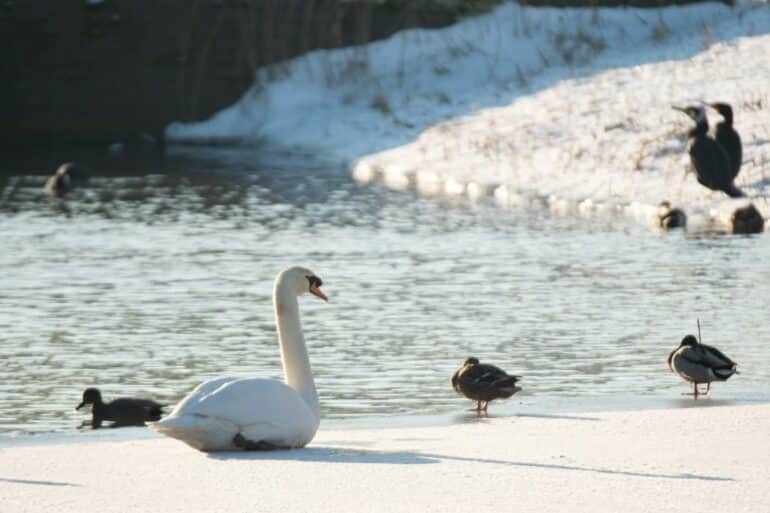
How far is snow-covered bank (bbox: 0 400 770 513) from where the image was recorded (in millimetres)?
8758

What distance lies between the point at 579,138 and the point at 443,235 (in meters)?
7.31

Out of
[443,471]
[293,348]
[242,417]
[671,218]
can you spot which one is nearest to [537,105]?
[671,218]

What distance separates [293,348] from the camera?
1111 centimetres

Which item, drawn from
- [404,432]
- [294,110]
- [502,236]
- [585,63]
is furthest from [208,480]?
[294,110]

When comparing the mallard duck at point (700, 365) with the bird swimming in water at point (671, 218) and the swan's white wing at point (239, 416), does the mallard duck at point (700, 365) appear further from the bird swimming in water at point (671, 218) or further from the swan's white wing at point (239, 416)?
the bird swimming in water at point (671, 218)

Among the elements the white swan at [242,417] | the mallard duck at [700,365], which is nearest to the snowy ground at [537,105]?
the mallard duck at [700,365]

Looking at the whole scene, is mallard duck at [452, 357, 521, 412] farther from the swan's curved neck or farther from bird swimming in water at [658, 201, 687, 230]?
bird swimming in water at [658, 201, 687, 230]

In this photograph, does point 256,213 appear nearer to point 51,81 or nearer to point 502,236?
point 502,236

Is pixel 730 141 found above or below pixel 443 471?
above

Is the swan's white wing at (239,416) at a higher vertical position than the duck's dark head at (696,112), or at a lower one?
lower

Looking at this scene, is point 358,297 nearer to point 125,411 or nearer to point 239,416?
point 125,411

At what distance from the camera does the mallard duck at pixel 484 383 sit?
12.6m

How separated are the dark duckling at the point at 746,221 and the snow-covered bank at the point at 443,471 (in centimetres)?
1234

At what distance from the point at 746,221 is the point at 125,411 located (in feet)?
41.3
